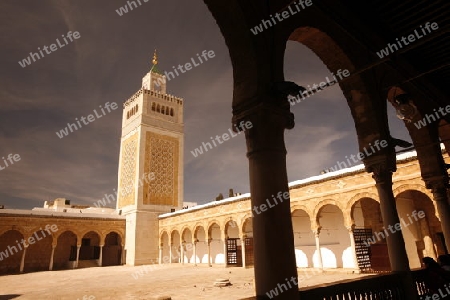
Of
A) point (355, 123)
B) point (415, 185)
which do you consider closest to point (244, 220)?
point (415, 185)

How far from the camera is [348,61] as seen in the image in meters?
4.76

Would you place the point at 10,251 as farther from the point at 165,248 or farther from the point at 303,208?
the point at 303,208

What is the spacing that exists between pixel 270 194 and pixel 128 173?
28044 mm

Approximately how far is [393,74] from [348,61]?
1463mm

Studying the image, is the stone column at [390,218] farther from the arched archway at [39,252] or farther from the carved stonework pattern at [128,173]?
the carved stonework pattern at [128,173]

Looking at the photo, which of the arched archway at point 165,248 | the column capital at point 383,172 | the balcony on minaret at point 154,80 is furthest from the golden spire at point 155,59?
the column capital at point 383,172

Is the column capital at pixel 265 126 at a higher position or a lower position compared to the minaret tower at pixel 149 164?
lower

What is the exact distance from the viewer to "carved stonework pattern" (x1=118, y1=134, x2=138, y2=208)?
27.8m

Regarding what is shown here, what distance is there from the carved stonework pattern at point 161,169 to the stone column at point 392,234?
952 inches

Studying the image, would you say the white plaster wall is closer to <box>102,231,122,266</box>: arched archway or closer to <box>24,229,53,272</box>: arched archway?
<box>102,231,122,266</box>: arched archway

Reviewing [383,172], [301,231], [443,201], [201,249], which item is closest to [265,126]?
[383,172]

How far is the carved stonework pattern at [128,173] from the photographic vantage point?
1094 inches

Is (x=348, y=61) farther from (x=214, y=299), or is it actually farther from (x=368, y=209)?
(x=368, y=209)

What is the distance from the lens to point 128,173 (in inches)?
1141
